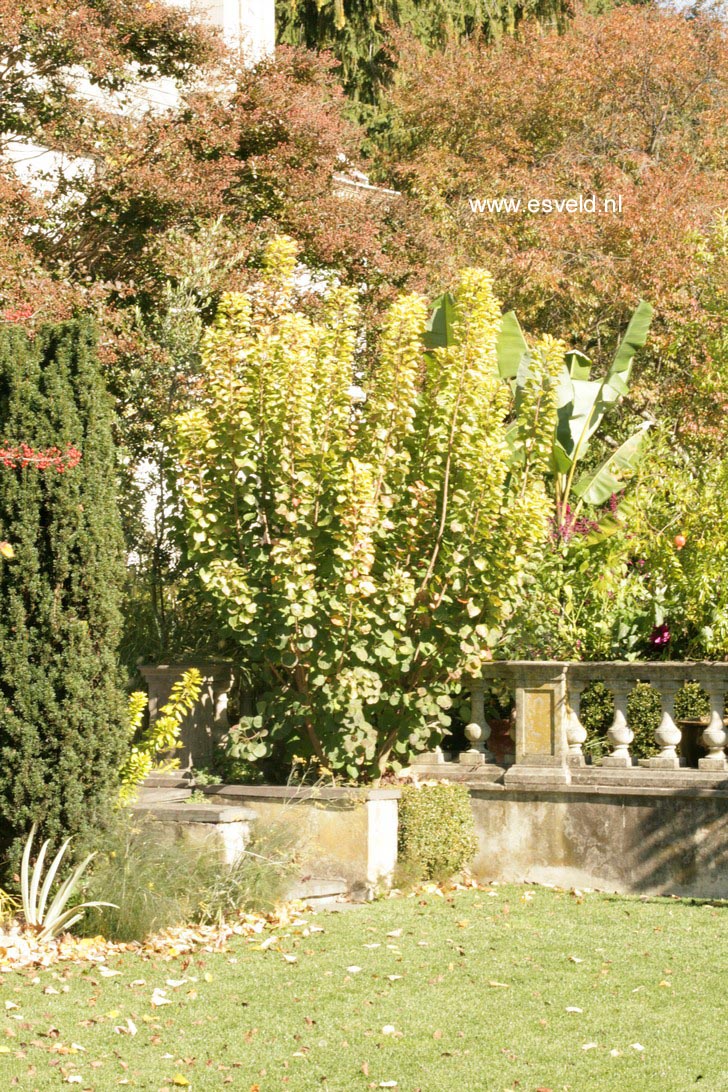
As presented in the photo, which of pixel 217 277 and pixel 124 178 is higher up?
pixel 124 178

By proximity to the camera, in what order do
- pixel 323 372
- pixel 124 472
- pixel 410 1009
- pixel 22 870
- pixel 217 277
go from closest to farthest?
pixel 410 1009 → pixel 22 870 → pixel 323 372 → pixel 124 472 → pixel 217 277

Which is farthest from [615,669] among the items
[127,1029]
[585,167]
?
[585,167]

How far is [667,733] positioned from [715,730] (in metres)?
0.36

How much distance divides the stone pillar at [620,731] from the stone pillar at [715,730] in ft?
1.84

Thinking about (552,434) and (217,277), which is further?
(217,277)

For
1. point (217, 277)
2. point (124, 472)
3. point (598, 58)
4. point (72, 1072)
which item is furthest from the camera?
point (598, 58)

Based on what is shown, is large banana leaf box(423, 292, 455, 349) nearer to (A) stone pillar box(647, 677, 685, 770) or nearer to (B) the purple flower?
(B) the purple flower

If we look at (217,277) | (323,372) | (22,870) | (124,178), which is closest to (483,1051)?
(22,870)

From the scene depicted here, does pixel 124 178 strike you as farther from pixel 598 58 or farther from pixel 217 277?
pixel 598 58

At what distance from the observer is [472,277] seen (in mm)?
9445

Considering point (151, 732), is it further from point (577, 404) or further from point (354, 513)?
point (577, 404)

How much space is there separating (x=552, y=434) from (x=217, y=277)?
4391 mm

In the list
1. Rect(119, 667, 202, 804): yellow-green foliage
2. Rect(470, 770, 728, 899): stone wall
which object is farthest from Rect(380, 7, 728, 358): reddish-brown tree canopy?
Rect(119, 667, 202, 804): yellow-green foliage

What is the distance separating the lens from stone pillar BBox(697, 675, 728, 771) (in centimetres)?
966
